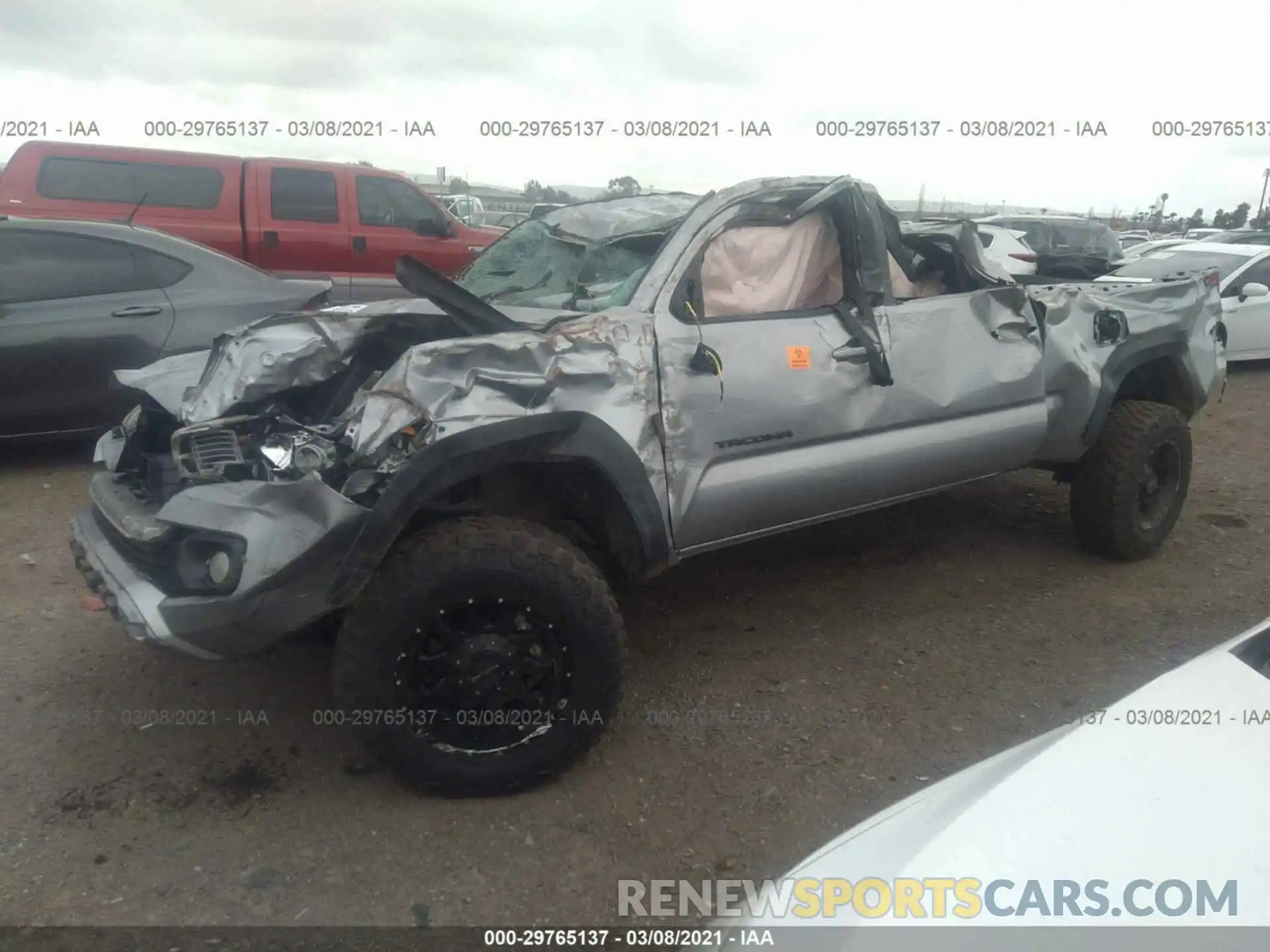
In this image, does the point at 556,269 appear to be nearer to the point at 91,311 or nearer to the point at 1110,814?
the point at 1110,814

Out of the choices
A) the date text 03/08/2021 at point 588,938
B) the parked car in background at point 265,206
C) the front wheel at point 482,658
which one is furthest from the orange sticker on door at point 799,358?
the parked car in background at point 265,206

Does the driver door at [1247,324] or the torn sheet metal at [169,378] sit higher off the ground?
the torn sheet metal at [169,378]

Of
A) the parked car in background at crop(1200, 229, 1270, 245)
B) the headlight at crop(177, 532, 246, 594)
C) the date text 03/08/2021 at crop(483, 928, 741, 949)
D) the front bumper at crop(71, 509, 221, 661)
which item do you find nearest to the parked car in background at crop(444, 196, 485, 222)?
the parked car in background at crop(1200, 229, 1270, 245)

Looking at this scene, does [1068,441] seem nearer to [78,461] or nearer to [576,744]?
[576,744]

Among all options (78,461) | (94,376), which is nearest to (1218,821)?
(94,376)

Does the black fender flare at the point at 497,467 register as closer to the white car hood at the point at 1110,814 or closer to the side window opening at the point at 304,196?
the white car hood at the point at 1110,814

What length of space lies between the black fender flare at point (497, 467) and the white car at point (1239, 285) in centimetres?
862

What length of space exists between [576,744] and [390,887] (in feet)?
2.19

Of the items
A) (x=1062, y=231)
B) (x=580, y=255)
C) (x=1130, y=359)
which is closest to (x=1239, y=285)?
(x=1062, y=231)

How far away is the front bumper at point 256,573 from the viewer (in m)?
2.54

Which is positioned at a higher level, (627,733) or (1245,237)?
(1245,237)

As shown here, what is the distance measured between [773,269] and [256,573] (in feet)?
7.41

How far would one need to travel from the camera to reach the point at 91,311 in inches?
213

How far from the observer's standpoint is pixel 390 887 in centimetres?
254
